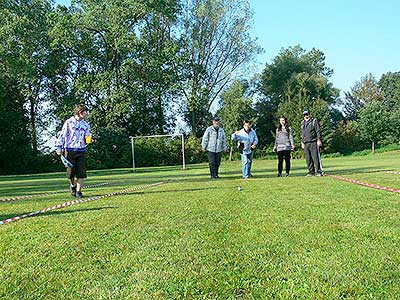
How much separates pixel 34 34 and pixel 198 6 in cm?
1564

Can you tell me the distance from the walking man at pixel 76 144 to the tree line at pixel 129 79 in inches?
1038

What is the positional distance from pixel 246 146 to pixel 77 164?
5953 mm

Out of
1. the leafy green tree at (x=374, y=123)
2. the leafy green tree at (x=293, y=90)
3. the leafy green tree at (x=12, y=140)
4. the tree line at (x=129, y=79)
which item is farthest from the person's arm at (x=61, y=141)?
the leafy green tree at (x=374, y=123)

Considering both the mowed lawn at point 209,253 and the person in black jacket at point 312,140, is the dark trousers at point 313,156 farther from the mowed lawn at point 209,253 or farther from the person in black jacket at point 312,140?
the mowed lawn at point 209,253

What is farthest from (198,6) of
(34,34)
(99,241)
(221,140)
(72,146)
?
(99,241)

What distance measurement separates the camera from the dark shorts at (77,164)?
9500mm

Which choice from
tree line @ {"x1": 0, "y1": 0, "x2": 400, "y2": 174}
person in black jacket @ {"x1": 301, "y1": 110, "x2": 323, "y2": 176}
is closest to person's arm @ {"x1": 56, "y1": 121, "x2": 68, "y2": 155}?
person in black jacket @ {"x1": 301, "y1": 110, "x2": 323, "y2": 176}

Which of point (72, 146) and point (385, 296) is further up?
point (72, 146)

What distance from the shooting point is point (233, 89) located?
1754 inches

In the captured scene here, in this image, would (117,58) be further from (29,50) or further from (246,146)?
(246,146)

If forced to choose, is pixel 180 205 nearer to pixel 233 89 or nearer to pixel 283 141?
pixel 283 141

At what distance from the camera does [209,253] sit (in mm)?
3752

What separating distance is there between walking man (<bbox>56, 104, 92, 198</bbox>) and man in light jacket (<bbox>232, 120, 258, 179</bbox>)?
18.2 ft

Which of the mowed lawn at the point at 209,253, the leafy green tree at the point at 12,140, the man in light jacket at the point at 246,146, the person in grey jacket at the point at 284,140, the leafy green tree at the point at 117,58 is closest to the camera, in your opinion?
the mowed lawn at the point at 209,253
